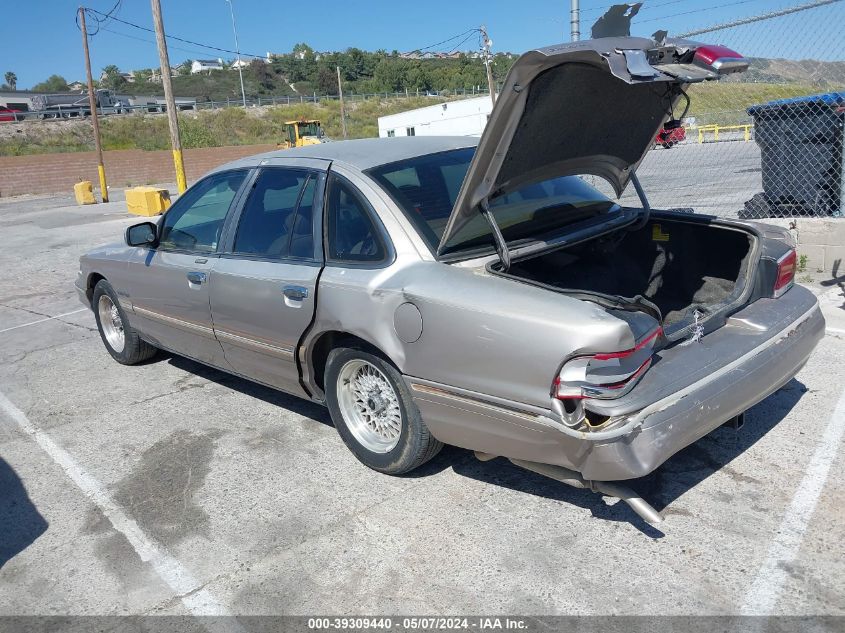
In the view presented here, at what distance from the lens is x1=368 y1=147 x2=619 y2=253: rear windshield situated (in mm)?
3498

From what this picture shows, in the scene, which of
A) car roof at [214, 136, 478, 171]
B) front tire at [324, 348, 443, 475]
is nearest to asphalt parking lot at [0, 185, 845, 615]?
front tire at [324, 348, 443, 475]

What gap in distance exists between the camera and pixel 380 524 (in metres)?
3.38

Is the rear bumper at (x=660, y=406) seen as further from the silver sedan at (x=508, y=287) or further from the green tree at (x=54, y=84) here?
the green tree at (x=54, y=84)

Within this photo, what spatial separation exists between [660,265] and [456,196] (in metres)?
1.40

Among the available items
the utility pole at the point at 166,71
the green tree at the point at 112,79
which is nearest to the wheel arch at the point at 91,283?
the utility pole at the point at 166,71

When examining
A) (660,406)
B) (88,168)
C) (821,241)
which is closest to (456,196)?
(660,406)

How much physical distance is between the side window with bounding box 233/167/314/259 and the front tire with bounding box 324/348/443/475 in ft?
2.17

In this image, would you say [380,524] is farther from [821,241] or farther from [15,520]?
[821,241]

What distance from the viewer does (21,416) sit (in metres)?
5.09

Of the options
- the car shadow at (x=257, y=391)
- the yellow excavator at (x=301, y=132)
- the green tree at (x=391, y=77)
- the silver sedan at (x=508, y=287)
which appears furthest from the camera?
the green tree at (x=391, y=77)

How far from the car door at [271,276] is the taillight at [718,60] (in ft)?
6.32

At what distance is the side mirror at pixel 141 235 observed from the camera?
5.06m

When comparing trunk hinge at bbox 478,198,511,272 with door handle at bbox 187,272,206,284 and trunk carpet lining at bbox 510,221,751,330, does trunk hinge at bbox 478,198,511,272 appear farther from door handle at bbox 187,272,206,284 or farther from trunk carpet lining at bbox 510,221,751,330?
door handle at bbox 187,272,206,284

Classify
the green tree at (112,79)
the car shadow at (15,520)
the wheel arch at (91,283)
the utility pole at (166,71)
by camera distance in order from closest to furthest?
the car shadow at (15,520)
the wheel arch at (91,283)
the utility pole at (166,71)
the green tree at (112,79)
